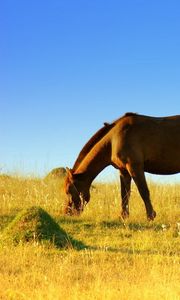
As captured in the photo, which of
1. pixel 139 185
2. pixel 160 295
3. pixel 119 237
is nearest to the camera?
pixel 160 295

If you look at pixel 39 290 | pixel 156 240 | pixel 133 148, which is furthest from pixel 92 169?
pixel 39 290

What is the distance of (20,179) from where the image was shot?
1900 centimetres

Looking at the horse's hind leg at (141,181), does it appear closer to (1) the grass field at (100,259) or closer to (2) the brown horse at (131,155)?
(2) the brown horse at (131,155)

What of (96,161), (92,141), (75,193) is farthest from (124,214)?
(92,141)

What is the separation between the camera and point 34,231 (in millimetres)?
8898

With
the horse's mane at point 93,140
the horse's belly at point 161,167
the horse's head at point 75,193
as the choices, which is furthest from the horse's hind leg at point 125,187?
the horse's mane at point 93,140

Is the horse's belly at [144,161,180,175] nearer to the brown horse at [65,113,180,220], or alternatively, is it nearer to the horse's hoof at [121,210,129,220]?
the brown horse at [65,113,180,220]

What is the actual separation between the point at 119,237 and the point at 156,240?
2.41 ft

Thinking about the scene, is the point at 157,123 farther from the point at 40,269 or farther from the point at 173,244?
the point at 40,269

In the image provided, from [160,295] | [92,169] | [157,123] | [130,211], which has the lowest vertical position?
[160,295]

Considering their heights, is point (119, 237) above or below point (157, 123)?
below

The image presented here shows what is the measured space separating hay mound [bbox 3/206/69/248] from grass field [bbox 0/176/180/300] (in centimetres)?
24

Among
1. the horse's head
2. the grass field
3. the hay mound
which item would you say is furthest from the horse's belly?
the hay mound

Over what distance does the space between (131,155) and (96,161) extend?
107 cm
